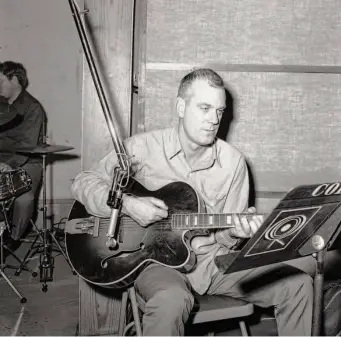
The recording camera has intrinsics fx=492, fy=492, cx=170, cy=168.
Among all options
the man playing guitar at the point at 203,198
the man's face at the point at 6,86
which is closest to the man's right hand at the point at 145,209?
the man playing guitar at the point at 203,198

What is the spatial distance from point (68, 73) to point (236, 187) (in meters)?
4.29

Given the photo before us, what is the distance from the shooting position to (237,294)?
245 cm

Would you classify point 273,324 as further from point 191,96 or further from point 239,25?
point 239,25

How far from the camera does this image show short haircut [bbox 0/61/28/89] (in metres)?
5.90

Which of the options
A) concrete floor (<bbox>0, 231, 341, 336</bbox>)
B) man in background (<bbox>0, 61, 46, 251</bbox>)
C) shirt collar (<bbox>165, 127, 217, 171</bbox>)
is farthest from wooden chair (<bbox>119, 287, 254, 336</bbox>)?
man in background (<bbox>0, 61, 46, 251</bbox>)

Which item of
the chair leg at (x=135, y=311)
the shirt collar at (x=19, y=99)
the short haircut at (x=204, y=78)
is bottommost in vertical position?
the chair leg at (x=135, y=311)

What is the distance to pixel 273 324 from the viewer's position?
334 cm

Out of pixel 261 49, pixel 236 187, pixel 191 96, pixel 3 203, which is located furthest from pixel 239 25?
pixel 3 203

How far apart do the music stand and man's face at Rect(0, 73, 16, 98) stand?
473cm

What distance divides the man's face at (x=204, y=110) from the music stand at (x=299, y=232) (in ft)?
2.50

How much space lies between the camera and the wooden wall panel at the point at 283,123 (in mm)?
3029

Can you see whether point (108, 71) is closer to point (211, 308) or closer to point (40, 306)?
point (211, 308)

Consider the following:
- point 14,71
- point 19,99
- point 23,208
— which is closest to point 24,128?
point 19,99

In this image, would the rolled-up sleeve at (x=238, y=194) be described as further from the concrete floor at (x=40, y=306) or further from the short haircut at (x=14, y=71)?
the short haircut at (x=14, y=71)
